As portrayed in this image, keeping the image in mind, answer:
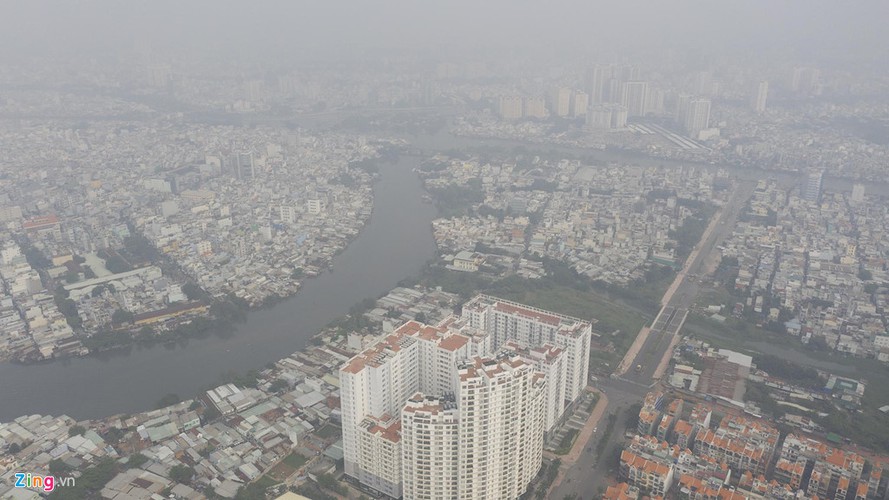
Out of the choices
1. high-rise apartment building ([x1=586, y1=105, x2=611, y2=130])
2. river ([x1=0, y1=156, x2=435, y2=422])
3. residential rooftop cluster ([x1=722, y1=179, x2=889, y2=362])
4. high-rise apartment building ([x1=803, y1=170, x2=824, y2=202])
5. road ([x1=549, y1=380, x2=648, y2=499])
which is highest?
high-rise apartment building ([x1=586, y1=105, x2=611, y2=130])

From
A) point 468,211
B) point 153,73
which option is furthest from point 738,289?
point 153,73

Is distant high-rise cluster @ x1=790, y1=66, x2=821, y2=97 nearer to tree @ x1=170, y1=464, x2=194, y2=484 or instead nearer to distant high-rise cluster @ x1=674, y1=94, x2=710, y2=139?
distant high-rise cluster @ x1=674, y1=94, x2=710, y2=139

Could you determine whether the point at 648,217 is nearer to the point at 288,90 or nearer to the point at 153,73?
the point at 288,90

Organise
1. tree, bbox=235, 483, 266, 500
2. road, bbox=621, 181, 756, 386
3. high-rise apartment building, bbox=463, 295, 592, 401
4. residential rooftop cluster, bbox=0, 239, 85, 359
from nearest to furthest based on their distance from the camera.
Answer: tree, bbox=235, 483, 266, 500 → high-rise apartment building, bbox=463, 295, 592, 401 → road, bbox=621, 181, 756, 386 → residential rooftop cluster, bbox=0, 239, 85, 359

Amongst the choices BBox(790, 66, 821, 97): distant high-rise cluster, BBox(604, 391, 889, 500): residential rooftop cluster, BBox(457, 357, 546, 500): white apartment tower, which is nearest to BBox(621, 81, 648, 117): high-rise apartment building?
BBox(790, 66, 821, 97): distant high-rise cluster

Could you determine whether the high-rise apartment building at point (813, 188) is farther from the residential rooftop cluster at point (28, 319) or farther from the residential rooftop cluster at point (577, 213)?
the residential rooftop cluster at point (28, 319)

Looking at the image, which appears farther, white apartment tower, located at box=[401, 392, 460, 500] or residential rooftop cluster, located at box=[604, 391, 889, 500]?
residential rooftop cluster, located at box=[604, 391, 889, 500]

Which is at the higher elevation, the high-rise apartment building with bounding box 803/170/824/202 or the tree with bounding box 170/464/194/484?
the high-rise apartment building with bounding box 803/170/824/202
